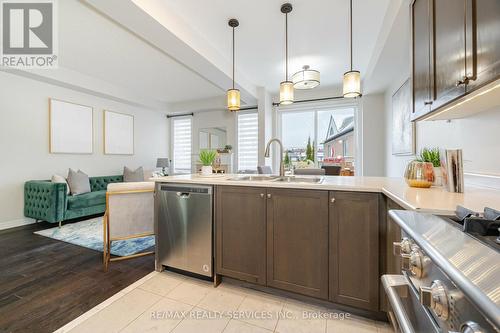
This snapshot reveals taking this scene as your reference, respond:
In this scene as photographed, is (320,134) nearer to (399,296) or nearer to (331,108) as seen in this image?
(331,108)

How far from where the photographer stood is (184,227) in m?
1.98

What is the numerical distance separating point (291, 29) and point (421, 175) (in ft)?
7.89

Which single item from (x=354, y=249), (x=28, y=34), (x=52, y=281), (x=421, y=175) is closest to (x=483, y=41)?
(x=421, y=175)

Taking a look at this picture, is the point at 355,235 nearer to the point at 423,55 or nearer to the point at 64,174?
the point at 423,55

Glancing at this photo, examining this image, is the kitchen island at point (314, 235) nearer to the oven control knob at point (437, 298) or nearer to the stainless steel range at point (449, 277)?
the stainless steel range at point (449, 277)

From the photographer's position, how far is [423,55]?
4.65 ft

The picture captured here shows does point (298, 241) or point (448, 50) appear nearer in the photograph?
point (448, 50)

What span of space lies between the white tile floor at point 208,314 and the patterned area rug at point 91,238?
954 millimetres

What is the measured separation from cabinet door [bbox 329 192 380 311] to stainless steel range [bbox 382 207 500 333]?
575 mm

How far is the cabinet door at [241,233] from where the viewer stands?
1722mm

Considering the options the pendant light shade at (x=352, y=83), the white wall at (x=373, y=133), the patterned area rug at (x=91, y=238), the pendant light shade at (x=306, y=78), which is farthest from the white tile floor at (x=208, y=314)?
the white wall at (x=373, y=133)

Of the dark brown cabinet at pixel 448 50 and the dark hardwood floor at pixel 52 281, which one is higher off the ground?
the dark brown cabinet at pixel 448 50

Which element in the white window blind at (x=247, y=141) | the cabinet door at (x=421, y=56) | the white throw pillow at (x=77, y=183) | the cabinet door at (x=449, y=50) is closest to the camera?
the cabinet door at (x=449, y=50)

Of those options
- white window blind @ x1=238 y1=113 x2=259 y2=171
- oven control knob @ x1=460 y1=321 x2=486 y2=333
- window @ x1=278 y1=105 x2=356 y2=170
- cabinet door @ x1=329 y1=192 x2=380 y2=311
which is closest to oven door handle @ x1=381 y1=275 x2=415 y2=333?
oven control knob @ x1=460 y1=321 x2=486 y2=333
